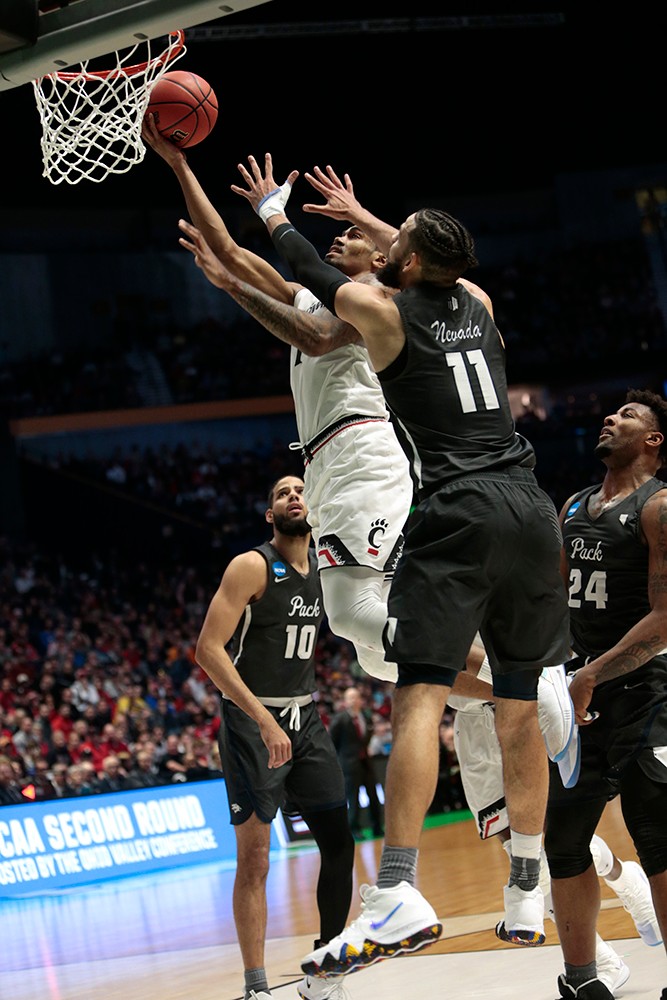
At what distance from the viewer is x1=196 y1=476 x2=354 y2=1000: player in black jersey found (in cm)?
601

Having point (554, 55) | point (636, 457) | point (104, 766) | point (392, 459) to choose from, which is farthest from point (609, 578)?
point (554, 55)

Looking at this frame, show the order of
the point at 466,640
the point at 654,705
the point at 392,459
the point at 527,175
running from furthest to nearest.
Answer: the point at 527,175
the point at 392,459
the point at 654,705
the point at 466,640

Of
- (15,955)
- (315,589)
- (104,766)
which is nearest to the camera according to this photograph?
(315,589)

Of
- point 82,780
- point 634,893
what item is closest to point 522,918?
point 634,893

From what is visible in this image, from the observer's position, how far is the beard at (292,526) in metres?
6.70

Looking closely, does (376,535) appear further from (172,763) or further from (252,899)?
(172,763)

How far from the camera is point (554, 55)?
2908 cm

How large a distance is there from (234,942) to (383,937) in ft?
17.9

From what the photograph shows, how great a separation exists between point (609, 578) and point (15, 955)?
578cm

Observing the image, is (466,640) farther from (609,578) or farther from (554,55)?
(554,55)

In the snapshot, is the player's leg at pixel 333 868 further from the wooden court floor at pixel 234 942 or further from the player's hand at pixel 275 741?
the player's hand at pixel 275 741

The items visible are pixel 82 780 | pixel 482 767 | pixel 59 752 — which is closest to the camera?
pixel 482 767

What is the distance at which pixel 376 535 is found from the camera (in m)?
5.53

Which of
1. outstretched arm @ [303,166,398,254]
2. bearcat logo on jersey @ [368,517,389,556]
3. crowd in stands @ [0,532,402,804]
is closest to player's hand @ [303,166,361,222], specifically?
outstretched arm @ [303,166,398,254]
